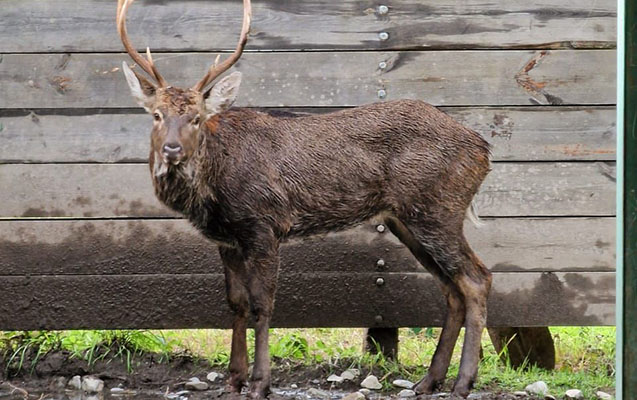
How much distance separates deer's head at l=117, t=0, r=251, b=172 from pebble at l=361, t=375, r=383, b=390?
185 cm

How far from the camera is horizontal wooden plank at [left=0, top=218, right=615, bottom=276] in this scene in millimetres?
6262

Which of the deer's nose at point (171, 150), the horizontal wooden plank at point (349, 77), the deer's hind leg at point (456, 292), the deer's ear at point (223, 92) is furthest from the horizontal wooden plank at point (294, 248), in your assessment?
the deer's nose at point (171, 150)

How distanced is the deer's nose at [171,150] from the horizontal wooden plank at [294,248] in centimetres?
123

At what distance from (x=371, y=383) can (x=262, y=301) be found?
97cm

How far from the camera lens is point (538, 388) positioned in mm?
A: 5871

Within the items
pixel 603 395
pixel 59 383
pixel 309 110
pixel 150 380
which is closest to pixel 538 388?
pixel 603 395

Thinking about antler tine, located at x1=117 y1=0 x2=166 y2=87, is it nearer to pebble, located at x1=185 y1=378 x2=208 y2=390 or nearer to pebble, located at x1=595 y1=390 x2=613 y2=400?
pebble, located at x1=185 y1=378 x2=208 y2=390

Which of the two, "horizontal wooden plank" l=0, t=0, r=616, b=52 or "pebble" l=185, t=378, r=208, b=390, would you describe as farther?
"horizontal wooden plank" l=0, t=0, r=616, b=52

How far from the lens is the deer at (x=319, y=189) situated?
545cm

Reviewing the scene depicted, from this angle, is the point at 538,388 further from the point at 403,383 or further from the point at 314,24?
the point at 314,24

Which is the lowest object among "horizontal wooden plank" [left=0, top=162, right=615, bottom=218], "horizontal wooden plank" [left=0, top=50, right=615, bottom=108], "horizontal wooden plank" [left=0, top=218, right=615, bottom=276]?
"horizontal wooden plank" [left=0, top=218, right=615, bottom=276]

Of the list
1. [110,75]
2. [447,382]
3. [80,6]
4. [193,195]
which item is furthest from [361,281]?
[80,6]

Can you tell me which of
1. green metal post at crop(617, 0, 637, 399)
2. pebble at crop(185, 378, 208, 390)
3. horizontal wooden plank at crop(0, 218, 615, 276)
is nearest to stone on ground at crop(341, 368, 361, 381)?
horizontal wooden plank at crop(0, 218, 615, 276)

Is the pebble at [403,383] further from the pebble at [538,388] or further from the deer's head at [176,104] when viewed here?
the deer's head at [176,104]
